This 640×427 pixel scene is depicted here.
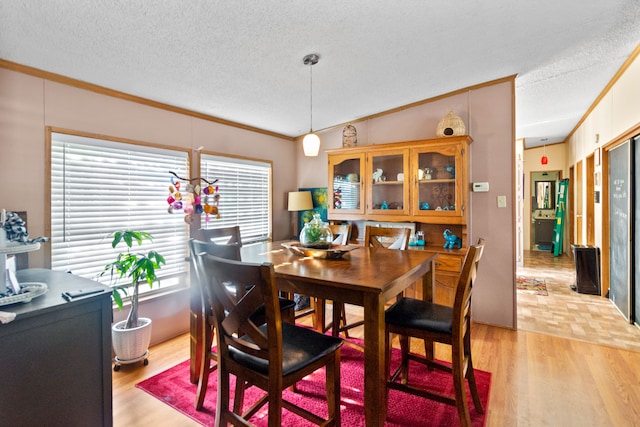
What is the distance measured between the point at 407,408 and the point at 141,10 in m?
2.71

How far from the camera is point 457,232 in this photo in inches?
139

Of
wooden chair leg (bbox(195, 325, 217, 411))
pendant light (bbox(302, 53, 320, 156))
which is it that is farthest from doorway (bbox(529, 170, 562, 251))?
wooden chair leg (bbox(195, 325, 217, 411))

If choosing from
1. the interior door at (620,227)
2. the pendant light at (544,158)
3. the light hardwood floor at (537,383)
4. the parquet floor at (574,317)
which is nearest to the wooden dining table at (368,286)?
the light hardwood floor at (537,383)

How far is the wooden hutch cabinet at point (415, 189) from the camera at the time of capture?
3244 mm

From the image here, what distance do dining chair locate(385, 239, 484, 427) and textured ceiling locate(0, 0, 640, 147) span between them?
153 centimetres

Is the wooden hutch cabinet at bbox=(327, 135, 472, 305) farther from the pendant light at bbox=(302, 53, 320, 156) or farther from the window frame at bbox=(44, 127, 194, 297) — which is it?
the window frame at bbox=(44, 127, 194, 297)

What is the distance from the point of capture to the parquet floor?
2.98 m

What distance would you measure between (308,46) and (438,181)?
1.89m

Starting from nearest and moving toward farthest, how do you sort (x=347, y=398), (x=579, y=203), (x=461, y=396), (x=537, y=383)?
(x=461, y=396) < (x=347, y=398) < (x=537, y=383) < (x=579, y=203)

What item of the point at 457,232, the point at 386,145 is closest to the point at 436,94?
the point at 386,145

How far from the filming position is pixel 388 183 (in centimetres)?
365

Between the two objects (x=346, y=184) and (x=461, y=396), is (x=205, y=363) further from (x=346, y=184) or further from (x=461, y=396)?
(x=346, y=184)

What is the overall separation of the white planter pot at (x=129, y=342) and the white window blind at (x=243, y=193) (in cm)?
117

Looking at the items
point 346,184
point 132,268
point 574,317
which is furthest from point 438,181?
point 132,268
